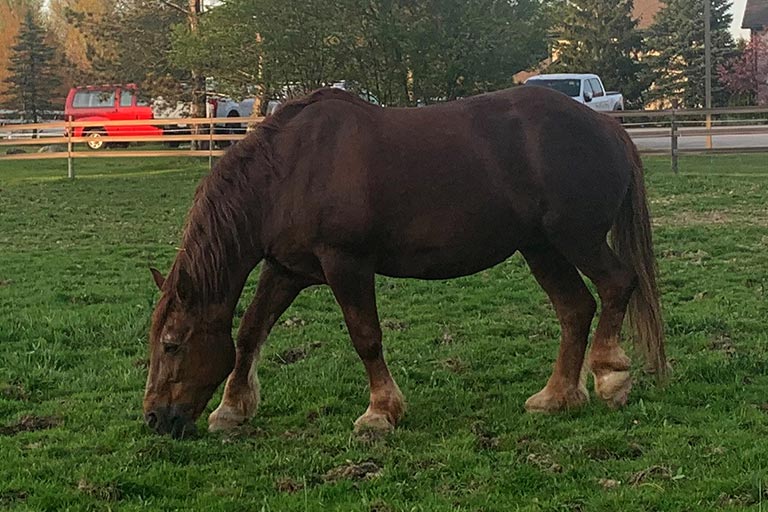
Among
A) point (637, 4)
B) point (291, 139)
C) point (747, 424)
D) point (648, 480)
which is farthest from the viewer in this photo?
point (637, 4)

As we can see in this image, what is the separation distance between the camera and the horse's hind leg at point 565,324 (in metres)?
4.78

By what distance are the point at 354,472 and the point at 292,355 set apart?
2.20m

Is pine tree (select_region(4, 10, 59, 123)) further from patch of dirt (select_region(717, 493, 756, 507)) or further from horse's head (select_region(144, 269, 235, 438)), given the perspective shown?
patch of dirt (select_region(717, 493, 756, 507))

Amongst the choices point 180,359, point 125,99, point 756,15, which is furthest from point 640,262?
point 756,15

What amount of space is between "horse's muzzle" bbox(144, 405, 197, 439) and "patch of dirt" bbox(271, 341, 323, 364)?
149 centimetres

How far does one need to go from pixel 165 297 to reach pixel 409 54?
17.5 meters

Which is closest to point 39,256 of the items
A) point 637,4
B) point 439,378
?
point 439,378

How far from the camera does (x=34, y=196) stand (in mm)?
16625

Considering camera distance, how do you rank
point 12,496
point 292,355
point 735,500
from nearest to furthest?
point 735,500 < point 12,496 < point 292,355

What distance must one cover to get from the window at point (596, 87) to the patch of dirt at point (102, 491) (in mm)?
24094

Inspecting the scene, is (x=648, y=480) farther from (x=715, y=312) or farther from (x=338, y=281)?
(x=715, y=312)

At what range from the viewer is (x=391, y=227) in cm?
461

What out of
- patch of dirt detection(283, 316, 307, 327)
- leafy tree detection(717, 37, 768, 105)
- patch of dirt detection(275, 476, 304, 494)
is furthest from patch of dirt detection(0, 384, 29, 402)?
leafy tree detection(717, 37, 768, 105)

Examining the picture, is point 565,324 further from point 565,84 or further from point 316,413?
point 565,84
